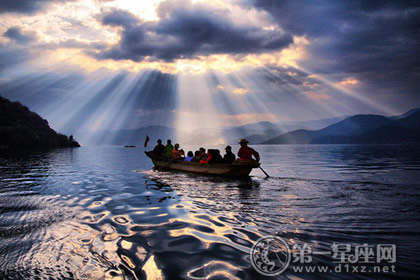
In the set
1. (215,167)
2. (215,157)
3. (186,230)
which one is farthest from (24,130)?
(186,230)

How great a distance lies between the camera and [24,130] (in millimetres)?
119625

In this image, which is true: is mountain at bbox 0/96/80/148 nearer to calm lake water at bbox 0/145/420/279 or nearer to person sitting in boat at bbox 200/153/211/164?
person sitting in boat at bbox 200/153/211/164

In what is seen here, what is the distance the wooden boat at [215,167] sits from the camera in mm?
16344

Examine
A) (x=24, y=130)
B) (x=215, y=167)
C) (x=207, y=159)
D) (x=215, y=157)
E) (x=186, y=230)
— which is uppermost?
(x=24, y=130)

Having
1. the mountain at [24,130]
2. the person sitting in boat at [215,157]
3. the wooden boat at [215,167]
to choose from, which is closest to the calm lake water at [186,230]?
the wooden boat at [215,167]

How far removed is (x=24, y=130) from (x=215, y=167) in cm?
14012

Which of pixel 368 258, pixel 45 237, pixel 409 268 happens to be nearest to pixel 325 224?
pixel 368 258

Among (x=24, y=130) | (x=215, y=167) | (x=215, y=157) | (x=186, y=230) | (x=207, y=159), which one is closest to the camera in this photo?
(x=186, y=230)

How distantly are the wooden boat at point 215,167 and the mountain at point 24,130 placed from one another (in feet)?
393

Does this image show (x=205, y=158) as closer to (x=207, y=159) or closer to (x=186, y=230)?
(x=207, y=159)

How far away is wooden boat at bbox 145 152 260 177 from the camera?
1634 centimetres

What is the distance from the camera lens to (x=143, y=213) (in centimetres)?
823

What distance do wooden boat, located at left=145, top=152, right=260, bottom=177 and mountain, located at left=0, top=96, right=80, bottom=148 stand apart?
393 feet

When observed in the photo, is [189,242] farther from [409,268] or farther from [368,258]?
[409,268]
